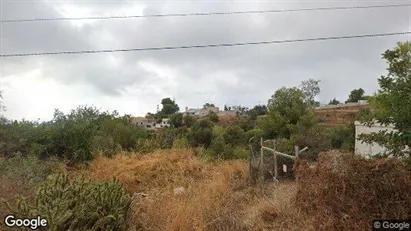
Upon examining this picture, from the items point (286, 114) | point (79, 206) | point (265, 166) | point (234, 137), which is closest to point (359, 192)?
point (79, 206)

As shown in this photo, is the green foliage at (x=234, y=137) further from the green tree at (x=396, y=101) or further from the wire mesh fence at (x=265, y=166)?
the green tree at (x=396, y=101)

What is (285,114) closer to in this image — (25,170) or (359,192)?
(25,170)

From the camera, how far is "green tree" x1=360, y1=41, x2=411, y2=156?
5.52 meters

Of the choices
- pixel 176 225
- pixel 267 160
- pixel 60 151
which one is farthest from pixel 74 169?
pixel 176 225

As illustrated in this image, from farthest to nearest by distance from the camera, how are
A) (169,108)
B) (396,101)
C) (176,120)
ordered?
(169,108) → (176,120) → (396,101)

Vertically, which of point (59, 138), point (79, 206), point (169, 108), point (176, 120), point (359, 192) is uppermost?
point (169, 108)

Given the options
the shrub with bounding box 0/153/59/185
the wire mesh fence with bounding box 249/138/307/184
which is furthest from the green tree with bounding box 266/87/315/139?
the shrub with bounding box 0/153/59/185

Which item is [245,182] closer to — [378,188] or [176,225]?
[176,225]

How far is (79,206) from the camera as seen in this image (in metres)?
5.59

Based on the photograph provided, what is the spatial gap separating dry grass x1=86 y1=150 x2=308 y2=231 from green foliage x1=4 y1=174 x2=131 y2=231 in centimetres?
64

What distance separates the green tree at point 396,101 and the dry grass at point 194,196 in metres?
1.83

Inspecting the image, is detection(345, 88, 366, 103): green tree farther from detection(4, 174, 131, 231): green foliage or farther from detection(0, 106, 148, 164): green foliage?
detection(4, 174, 131, 231): green foliage

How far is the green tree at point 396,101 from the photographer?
18.1ft

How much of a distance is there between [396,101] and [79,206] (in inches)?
190
